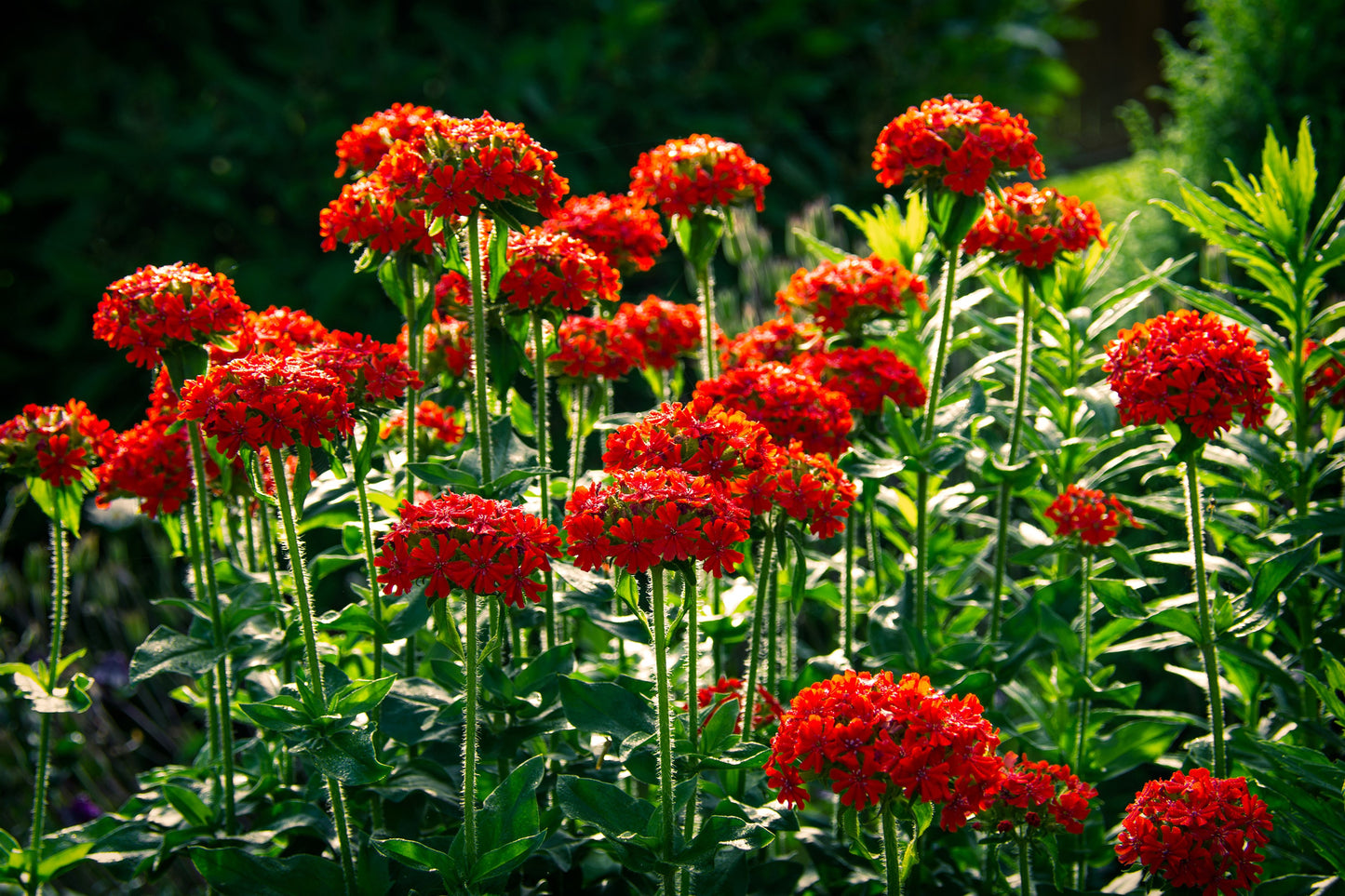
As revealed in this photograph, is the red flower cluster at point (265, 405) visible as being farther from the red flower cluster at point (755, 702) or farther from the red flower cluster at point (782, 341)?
the red flower cluster at point (782, 341)

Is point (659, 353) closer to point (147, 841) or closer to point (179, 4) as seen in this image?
point (147, 841)

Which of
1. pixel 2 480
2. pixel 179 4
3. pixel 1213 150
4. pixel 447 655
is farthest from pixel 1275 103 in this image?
pixel 2 480

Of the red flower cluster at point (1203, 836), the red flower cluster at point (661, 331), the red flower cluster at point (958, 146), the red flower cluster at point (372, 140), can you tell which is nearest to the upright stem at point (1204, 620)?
the red flower cluster at point (1203, 836)

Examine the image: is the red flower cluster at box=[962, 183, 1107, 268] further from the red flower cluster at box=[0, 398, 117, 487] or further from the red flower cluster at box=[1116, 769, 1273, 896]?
the red flower cluster at box=[0, 398, 117, 487]

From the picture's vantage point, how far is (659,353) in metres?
2.55

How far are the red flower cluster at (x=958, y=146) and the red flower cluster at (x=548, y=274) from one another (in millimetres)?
593

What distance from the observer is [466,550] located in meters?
1.54

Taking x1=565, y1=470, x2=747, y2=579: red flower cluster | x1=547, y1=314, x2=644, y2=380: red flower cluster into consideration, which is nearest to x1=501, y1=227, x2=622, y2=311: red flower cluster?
x1=547, y1=314, x2=644, y2=380: red flower cluster

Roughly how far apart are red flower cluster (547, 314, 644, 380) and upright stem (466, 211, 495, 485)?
Result: 0.32 m

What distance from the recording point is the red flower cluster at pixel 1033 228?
2.29 meters

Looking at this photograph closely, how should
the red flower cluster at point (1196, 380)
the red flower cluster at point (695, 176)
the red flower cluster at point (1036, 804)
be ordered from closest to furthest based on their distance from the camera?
the red flower cluster at point (1036, 804) < the red flower cluster at point (1196, 380) < the red flower cluster at point (695, 176)

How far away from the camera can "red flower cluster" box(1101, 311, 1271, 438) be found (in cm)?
187

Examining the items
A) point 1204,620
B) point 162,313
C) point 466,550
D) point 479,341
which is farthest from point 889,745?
point 162,313

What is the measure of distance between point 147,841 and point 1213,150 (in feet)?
13.2
